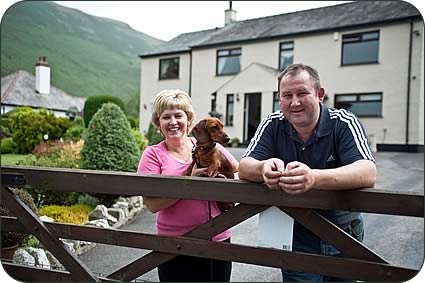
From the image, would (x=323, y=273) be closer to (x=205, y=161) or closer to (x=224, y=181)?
(x=224, y=181)

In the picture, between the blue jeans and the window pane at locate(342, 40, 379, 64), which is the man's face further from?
the window pane at locate(342, 40, 379, 64)

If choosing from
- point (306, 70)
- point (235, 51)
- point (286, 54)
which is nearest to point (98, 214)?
point (306, 70)

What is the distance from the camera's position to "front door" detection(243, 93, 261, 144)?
55.0 feet

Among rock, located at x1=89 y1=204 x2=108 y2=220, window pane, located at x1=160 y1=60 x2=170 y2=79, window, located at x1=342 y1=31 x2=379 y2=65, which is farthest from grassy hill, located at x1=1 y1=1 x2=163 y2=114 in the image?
rock, located at x1=89 y1=204 x2=108 y2=220

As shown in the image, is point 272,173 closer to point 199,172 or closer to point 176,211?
point 199,172

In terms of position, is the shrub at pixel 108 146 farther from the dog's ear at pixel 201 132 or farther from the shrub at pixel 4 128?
the dog's ear at pixel 201 132

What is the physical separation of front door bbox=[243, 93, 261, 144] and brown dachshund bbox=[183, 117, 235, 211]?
14.8 m

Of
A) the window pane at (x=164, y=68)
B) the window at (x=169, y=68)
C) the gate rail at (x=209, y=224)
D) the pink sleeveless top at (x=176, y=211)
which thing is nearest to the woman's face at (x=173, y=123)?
the pink sleeveless top at (x=176, y=211)

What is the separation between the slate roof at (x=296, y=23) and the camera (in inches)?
559

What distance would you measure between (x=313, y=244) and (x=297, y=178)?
500mm

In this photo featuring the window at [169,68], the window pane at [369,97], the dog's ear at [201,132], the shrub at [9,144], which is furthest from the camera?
the window at [169,68]

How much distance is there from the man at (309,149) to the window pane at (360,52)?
13974mm

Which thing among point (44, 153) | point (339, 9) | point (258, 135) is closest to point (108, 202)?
point (44, 153)

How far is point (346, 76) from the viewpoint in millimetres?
14648
